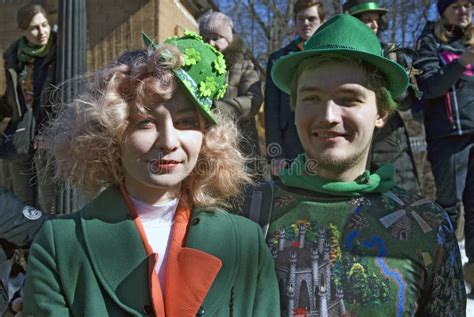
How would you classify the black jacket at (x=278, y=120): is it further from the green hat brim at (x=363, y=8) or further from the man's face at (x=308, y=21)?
the green hat brim at (x=363, y=8)

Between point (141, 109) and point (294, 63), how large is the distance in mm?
530

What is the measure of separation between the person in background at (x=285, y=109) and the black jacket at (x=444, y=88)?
744 millimetres

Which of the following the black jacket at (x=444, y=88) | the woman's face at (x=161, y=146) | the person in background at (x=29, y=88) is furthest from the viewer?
the person in background at (x=29, y=88)

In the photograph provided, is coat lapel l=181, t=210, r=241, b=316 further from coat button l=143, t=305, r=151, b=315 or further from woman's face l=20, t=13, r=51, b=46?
woman's face l=20, t=13, r=51, b=46

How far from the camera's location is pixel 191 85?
1.89 metres

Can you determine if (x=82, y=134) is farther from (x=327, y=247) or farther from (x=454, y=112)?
(x=454, y=112)

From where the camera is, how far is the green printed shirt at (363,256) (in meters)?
1.88

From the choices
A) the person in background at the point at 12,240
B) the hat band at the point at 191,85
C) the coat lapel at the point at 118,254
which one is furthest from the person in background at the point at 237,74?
the coat lapel at the point at 118,254

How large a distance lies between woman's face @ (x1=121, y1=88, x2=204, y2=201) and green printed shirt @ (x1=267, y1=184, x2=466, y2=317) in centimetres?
35

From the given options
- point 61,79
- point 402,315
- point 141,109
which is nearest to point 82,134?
point 141,109

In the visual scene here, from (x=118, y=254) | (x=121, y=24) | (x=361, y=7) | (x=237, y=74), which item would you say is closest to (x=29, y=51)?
(x=121, y=24)

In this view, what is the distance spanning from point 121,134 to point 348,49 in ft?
2.36

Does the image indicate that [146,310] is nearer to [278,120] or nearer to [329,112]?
[329,112]

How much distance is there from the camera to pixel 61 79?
370 cm
